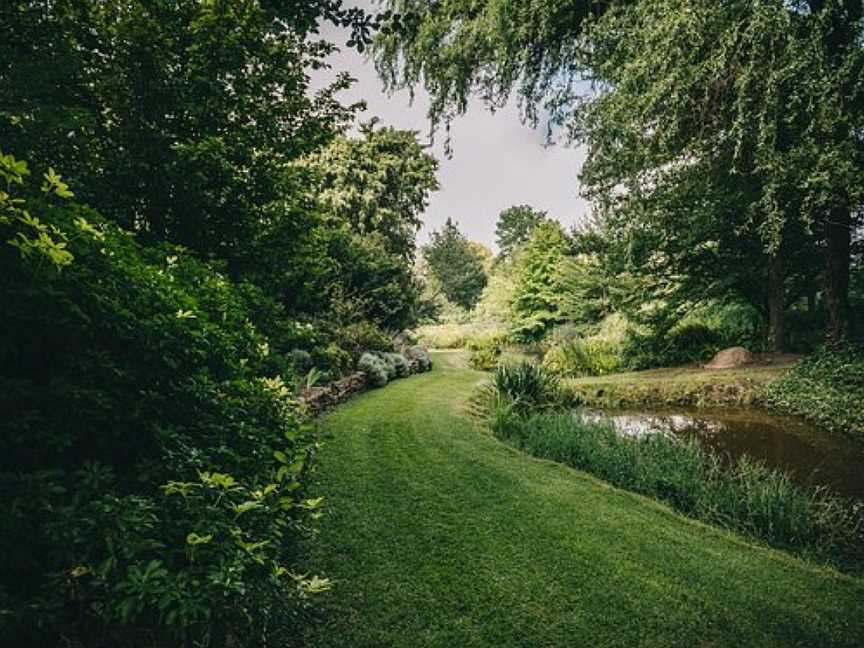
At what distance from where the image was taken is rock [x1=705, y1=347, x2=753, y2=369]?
10.1 meters

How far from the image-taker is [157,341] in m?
1.87

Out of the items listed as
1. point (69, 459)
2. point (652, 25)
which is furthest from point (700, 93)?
point (69, 459)

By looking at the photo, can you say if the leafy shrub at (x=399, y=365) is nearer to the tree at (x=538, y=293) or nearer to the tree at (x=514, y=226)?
the tree at (x=538, y=293)

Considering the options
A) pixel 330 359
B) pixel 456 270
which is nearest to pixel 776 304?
pixel 330 359

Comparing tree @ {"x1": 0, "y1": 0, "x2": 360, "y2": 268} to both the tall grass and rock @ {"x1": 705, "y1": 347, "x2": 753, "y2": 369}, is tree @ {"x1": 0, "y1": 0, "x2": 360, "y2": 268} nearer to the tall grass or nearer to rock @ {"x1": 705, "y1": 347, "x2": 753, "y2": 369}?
the tall grass

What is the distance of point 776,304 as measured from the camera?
1007 cm

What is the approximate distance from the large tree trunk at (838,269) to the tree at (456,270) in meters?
37.8

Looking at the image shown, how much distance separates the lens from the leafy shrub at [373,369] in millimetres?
9648

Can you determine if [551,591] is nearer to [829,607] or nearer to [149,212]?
[829,607]

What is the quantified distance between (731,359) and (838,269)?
263cm

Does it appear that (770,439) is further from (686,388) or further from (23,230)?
(23,230)

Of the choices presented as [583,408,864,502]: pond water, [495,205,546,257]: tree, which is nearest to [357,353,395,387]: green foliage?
[583,408,864,502]: pond water

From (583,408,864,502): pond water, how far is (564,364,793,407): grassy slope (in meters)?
0.39

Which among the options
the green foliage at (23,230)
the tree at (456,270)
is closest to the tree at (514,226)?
the tree at (456,270)
